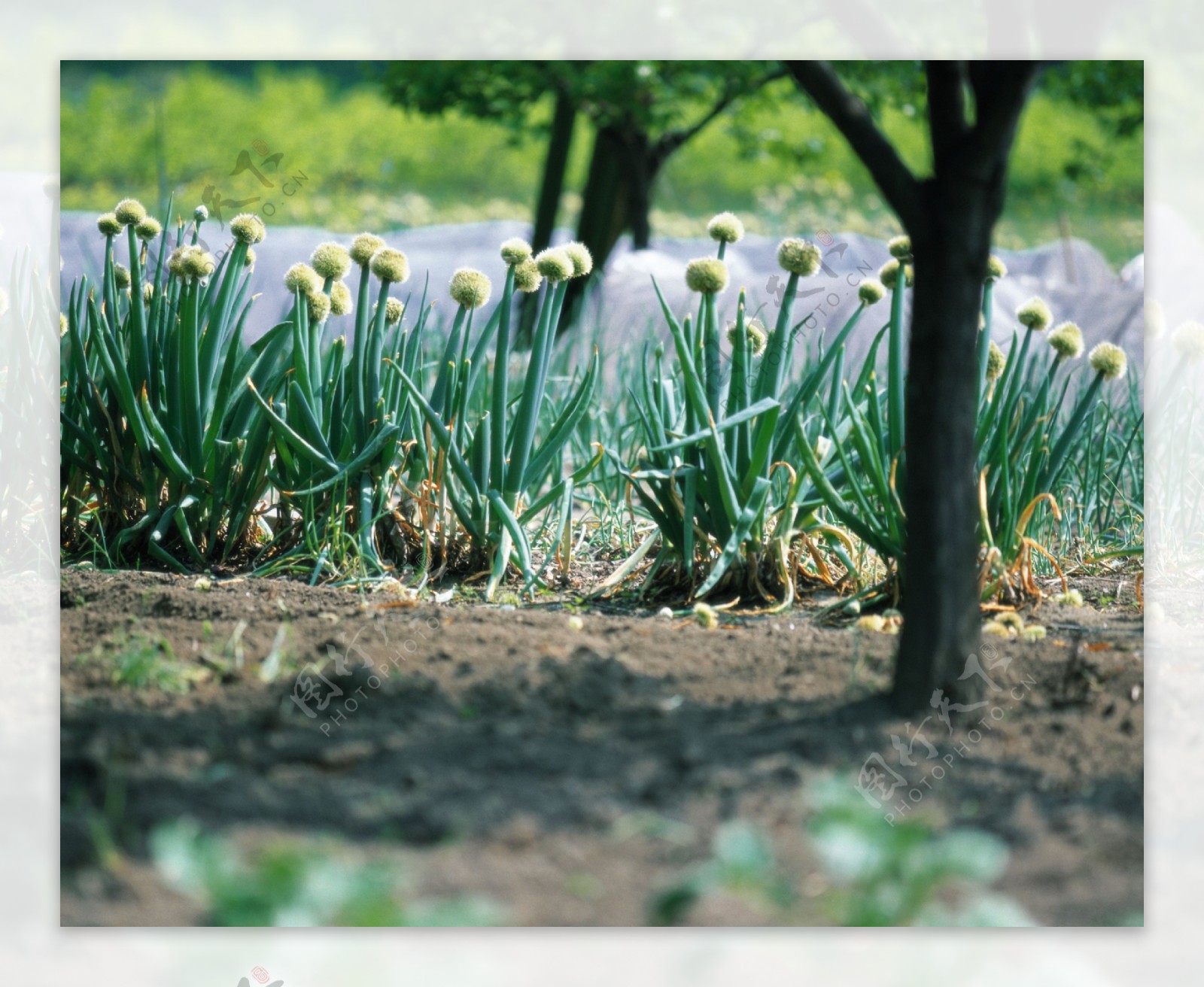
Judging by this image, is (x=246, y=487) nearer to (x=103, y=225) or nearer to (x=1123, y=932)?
(x=103, y=225)

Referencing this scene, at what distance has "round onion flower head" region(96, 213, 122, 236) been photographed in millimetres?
2072

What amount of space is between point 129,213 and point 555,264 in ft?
2.49

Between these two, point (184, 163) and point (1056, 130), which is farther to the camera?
point (1056, 130)

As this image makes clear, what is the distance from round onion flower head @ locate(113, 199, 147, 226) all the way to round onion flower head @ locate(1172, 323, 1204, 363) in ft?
6.23

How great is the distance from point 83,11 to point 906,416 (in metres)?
1.68

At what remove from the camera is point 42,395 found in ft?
7.13

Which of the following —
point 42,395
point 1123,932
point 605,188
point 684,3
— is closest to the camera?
point 1123,932

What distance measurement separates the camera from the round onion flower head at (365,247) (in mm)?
2078

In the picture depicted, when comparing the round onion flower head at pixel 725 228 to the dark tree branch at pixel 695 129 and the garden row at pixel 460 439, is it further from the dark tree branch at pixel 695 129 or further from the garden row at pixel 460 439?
the dark tree branch at pixel 695 129

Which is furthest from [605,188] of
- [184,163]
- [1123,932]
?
[1123,932]

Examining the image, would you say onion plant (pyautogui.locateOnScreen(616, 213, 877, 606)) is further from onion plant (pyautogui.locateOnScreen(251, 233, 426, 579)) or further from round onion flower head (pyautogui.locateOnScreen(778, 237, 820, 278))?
onion plant (pyautogui.locateOnScreen(251, 233, 426, 579))

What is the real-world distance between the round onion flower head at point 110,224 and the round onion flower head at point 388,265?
449 millimetres

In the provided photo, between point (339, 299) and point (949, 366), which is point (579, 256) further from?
point (949, 366)

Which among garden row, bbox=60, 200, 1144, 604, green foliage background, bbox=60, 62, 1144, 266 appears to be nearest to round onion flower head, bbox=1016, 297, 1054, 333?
garden row, bbox=60, 200, 1144, 604
